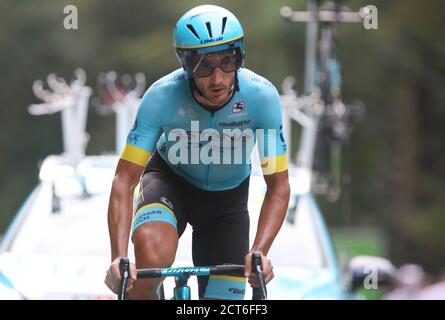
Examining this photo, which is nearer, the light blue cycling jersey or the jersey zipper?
the light blue cycling jersey

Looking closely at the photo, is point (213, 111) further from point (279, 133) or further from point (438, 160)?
point (438, 160)

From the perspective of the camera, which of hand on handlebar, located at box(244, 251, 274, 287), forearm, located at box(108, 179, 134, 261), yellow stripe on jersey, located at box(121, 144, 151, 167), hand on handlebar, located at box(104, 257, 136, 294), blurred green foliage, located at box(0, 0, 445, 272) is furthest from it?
blurred green foliage, located at box(0, 0, 445, 272)

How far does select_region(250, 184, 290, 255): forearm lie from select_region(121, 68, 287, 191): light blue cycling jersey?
92 mm

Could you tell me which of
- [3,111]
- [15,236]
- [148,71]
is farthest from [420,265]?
[15,236]

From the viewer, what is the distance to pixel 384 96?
77.3 ft

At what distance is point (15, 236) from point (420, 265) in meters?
16.8

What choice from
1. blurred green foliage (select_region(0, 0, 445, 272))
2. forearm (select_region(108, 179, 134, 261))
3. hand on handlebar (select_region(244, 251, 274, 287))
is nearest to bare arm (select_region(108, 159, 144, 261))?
forearm (select_region(108, 179, 134, 261))

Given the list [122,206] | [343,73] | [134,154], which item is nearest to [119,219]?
[122,206]

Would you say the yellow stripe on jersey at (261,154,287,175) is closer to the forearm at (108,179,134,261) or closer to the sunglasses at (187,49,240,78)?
the sunglasses at (187,49,240,78)

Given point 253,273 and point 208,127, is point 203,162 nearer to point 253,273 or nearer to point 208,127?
point 208,127

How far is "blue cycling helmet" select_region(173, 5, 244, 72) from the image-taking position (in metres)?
4.99

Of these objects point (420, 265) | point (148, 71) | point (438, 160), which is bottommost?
point (420, 265)

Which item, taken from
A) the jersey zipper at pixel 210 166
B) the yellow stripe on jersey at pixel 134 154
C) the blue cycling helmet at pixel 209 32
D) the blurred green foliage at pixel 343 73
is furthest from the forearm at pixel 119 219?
the blurred green foliage at pixel 343 73

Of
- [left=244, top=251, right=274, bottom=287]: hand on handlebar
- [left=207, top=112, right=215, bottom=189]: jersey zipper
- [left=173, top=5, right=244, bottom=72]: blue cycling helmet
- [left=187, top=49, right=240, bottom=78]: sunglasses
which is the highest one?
[left=173, top=5, right=244, bottom=72]: blue cycling helmet
